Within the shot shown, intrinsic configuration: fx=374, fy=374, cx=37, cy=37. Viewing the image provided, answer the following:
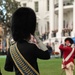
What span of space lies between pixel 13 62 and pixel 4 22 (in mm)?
54500

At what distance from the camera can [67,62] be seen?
13.2 meters

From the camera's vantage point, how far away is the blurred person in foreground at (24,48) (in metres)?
4.93

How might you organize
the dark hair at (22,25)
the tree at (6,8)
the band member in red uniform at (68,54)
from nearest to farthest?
the dark hair at (22,25), the band member in red uniform at (68,54), the tree at (6,8)

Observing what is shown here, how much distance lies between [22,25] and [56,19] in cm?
5538

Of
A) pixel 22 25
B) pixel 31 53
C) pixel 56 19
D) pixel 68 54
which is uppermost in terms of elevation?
pixel 22 25

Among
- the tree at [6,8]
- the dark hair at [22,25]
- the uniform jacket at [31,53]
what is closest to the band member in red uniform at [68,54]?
the dark hair at [22,25]

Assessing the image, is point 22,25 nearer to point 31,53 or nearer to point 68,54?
point 31,53

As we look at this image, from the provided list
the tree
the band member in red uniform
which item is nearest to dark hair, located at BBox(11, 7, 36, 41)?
the band member in red uniform

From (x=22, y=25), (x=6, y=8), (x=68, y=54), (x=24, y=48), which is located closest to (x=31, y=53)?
(x=24, y=48)

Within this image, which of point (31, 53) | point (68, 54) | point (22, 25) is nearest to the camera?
point (31, 53)

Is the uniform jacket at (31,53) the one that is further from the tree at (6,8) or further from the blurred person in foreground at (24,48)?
the tree at (6,8)

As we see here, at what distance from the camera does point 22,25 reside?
199 inches

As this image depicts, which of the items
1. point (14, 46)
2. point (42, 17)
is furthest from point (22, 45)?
point (42, 17)

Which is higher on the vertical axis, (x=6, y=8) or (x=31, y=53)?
(x=31, y=53)
